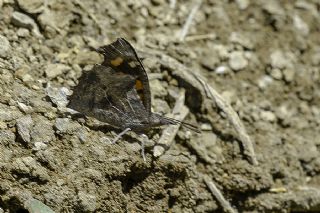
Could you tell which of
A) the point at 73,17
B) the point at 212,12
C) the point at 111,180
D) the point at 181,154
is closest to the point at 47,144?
the point at 111,180

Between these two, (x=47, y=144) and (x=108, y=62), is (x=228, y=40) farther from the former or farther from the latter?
(x=47, y=144)

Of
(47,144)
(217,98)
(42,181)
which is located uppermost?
(217,98)

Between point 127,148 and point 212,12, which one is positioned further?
point 212,12

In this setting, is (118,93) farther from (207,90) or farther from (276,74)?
(276,74)

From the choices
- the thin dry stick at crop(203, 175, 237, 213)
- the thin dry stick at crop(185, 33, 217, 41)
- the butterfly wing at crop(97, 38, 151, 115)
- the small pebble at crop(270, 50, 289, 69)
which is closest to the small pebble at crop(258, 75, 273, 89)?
the small pebble at crop(270, 50, 289, 69)

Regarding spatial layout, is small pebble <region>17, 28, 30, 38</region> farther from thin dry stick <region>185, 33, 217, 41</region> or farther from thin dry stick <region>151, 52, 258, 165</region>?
thin dry stick <region>185, 33, 217, 41</region>

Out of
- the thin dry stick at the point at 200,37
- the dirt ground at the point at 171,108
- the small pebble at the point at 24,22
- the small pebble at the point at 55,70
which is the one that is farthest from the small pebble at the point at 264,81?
the small pebble at the point at 24,22

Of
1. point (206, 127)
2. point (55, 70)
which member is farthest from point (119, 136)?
point (206, 127)

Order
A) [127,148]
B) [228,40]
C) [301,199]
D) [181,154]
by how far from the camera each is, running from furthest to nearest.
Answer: [228,40] → [301,199] → [181,154] → [127,148]
